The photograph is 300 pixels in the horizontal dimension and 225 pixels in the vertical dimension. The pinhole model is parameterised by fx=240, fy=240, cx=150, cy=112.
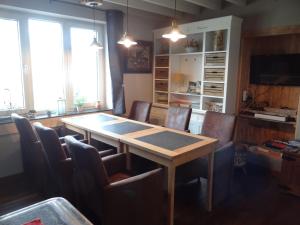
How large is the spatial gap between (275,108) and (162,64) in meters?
2.06

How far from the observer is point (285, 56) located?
3.46 metres

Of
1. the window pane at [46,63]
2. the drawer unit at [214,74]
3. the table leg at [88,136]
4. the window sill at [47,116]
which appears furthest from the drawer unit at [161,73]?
the table leg at [88,136]

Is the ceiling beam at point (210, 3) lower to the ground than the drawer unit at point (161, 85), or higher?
higher

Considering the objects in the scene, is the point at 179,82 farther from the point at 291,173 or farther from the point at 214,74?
the point at 291,173

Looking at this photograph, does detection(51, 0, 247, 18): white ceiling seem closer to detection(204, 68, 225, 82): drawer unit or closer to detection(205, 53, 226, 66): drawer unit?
detection(205, 53, 226, 66): drawer unit

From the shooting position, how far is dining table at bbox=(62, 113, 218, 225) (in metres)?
2.03

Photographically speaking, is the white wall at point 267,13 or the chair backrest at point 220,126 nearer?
the chair backrest at point 220,126

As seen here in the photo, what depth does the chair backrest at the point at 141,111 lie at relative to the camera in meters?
3.67

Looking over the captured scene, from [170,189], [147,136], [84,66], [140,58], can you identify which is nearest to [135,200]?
[170,189]

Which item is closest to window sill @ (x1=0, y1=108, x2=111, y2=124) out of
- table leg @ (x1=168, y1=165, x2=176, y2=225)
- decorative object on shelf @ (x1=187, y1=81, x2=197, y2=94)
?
decorative object on shelf @ (x1=187, y1=81, x2=197, y2=94)

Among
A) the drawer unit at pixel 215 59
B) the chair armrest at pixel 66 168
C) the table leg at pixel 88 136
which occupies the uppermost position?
the drawer unit at pixel 215 59

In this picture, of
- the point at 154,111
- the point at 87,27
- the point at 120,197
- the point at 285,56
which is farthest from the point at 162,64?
the point at 120,197

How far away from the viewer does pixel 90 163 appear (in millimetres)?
1715

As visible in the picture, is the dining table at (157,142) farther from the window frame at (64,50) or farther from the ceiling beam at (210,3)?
the ceiling beam at (210,3)
